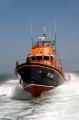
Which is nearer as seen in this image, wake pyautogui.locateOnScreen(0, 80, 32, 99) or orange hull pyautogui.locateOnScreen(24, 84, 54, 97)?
orange hull pyautogui.locateOnScreen(24, 84, 54, 97)

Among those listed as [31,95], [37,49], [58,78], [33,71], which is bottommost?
[31,95]

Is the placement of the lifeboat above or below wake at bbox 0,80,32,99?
above

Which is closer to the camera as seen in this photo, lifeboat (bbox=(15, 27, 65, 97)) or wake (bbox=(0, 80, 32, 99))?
lifeboat (bbox=(15, 27, 65, 97))

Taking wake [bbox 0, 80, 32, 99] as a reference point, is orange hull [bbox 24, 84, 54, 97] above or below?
above

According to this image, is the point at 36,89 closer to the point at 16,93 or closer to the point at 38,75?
the point at 38,75

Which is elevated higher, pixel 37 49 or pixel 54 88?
pixel 37 49

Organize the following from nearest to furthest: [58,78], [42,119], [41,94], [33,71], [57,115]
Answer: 1. [42,119]
2. [57,115]
3. [33,71]
4. [41,94]
5. [58,78]

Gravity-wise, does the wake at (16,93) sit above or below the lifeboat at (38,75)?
below

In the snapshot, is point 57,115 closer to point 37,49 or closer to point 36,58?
point 36,58

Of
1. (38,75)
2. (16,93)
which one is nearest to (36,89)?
(38,75)

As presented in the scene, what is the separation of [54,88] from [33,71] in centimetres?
293

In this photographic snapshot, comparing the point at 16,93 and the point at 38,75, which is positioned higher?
the point at 38,75

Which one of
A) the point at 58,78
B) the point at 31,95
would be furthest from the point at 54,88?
the point at 31,95

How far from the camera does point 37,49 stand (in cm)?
1858
